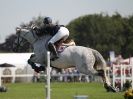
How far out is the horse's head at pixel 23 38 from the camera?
14.1 meters

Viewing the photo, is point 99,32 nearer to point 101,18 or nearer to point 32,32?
point 101,18

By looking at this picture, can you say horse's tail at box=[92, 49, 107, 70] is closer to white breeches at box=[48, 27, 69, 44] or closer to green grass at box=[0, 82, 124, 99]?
white breeches at box=[48, 27, 69, 44]

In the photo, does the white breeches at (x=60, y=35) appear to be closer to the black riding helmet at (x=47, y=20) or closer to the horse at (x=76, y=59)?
the horse at (x=76, y=59)

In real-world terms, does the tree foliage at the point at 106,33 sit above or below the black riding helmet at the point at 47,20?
above

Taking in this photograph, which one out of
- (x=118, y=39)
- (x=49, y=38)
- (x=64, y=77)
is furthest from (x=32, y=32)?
(x=118, y=39)

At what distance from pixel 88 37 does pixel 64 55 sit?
7677 centimetres

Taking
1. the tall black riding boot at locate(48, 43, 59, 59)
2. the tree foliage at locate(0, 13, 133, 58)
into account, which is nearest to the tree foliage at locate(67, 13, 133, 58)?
the tree foliage at locate(0, 13, 133, 58)

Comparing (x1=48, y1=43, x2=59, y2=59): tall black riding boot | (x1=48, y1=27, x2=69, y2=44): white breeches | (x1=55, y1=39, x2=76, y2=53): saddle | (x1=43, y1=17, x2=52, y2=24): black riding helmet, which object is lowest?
(x1=48, y1=43, x2=59, y2=59): tall black riding boot

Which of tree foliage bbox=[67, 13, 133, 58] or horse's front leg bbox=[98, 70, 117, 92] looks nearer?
horse's front leg bbox=[98, 70, 117, 92]

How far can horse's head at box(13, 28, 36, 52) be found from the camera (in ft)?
46.2

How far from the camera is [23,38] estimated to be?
1443 centimetres

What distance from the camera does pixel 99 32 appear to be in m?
89.2

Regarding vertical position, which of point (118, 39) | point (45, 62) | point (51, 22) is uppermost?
point (118, 39)

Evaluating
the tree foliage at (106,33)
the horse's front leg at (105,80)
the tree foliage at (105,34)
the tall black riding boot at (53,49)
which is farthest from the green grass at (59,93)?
the tree foliage at (106,33)
